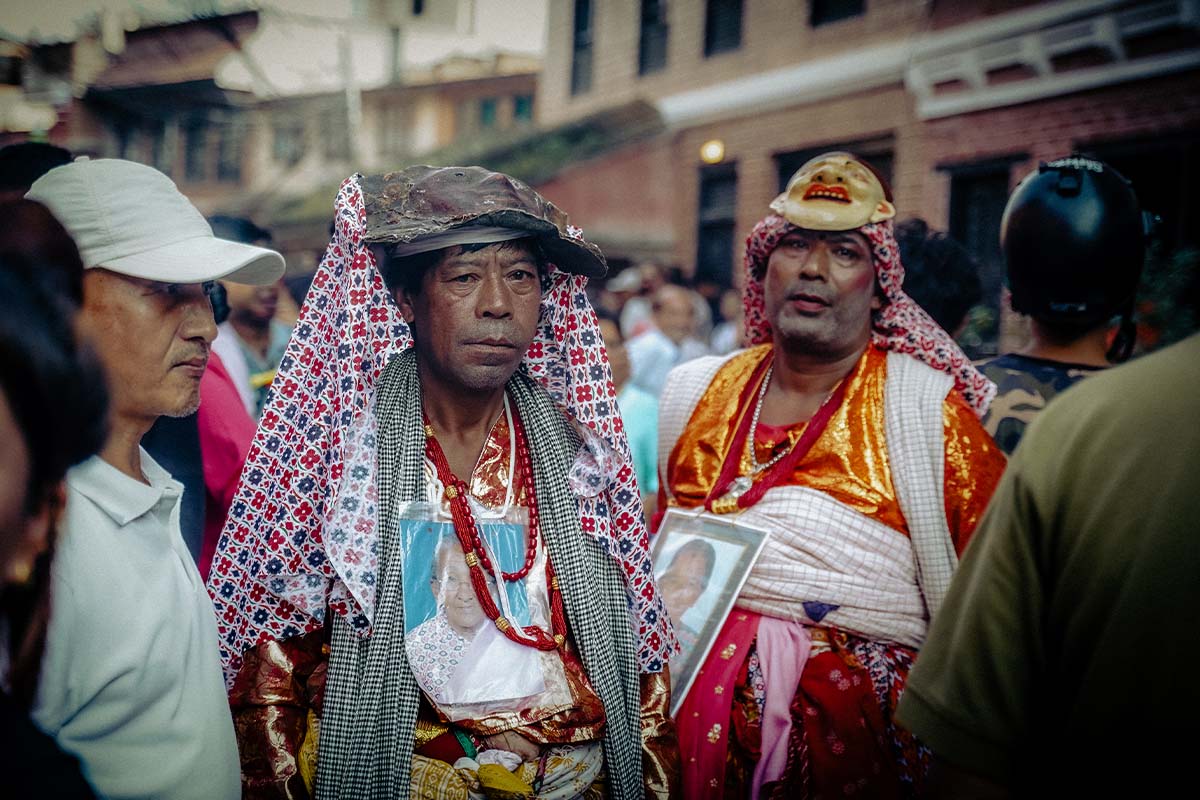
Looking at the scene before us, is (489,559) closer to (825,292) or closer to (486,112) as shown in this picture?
(825,292)

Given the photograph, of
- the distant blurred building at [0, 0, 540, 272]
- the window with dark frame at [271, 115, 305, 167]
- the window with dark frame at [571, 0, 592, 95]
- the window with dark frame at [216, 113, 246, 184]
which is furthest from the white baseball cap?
the window with dark frame at [216, 113, 246, 184]

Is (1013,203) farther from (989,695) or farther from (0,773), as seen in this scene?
(0,773)

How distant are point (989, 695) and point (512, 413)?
155 centimetres

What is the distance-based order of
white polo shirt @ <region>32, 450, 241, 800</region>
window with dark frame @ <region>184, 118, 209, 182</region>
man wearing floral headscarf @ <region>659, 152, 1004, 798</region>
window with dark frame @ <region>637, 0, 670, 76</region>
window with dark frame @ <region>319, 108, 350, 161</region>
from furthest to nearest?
window with dark frame @ <region>184, 118, 209, 182</region>, window with dark frame @ <region>319, 108, 350, 161</region>, window with dark frame @ <region>637, 0, 670, 76</region>, man wearing floral headscarf @ <region>659, 152, 1004, 798</region>, white polo shirt @ <region>32, 450, 241, 800</region>

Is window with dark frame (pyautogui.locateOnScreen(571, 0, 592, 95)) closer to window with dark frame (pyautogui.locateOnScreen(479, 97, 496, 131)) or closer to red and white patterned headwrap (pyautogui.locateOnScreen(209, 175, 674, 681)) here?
window with dark frame (pyautogui.locateOnScreen(479, 97, 496, 131))

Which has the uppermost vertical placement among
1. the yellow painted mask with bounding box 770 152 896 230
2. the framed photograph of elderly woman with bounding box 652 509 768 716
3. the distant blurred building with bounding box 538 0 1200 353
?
the distant blurred building with bounding box 538 0 1200 353

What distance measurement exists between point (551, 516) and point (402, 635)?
50cm

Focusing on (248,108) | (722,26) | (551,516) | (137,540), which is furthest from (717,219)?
(248,108)

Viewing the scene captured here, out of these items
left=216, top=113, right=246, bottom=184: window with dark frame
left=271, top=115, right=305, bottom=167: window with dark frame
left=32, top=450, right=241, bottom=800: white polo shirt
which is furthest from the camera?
left=216, top=113, right=246, bottom=184: window with dark frame

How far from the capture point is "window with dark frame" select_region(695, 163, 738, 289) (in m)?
13.6

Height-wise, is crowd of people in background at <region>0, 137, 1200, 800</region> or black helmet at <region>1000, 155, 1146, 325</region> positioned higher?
black helmet at <region>1000, 155, 1146, 325</region>

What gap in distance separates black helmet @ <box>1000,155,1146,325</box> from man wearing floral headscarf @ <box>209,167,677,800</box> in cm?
152

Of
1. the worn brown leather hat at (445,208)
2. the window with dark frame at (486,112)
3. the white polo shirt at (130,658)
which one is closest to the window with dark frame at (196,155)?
the window with dark frame at (486,112)

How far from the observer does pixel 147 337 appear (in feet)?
6.16
